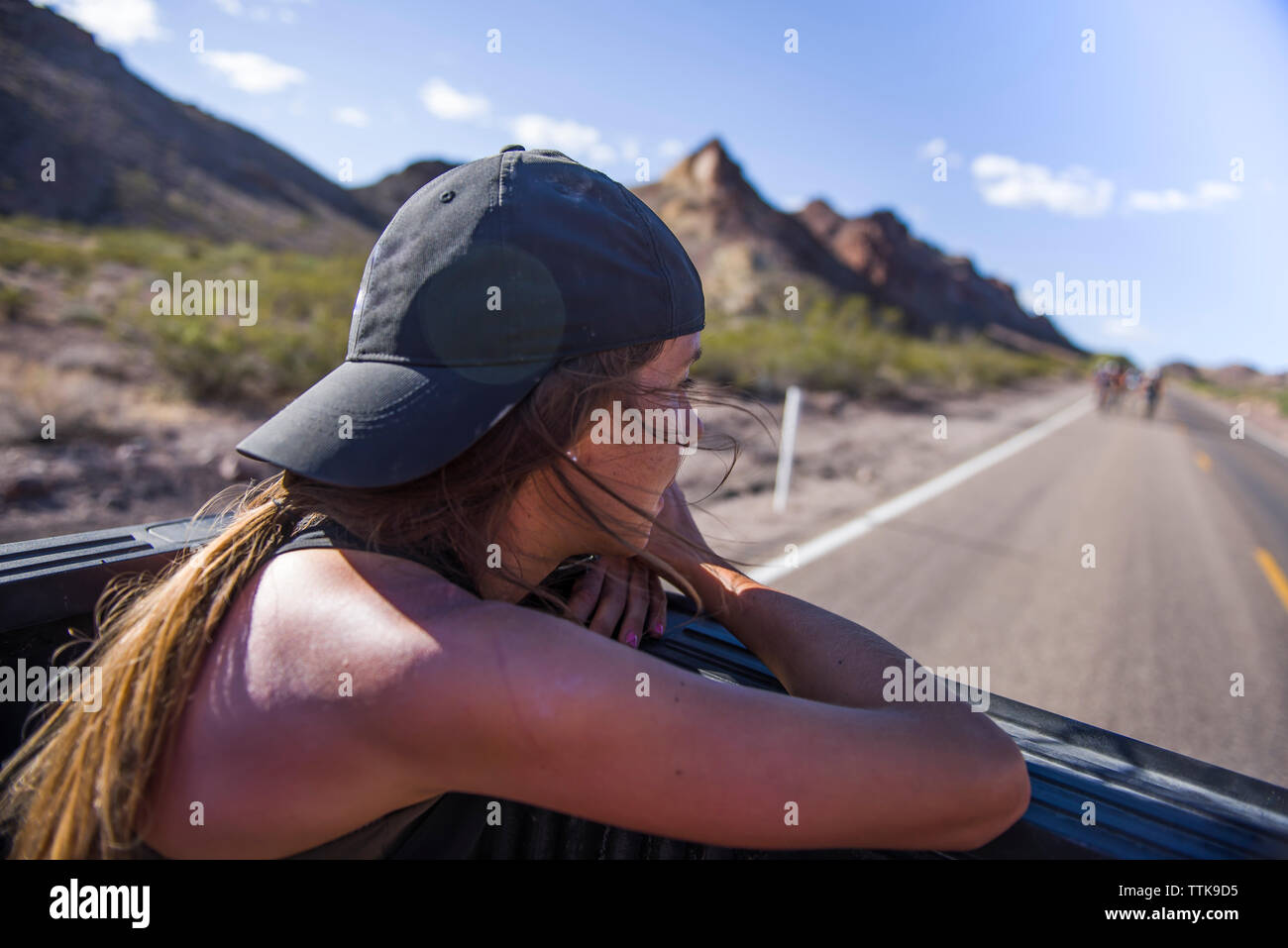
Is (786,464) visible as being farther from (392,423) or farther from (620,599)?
(392,423)

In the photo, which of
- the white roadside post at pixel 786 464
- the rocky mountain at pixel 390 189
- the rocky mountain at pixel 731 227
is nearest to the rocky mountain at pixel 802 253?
the rocky mountain at pixel 731 227

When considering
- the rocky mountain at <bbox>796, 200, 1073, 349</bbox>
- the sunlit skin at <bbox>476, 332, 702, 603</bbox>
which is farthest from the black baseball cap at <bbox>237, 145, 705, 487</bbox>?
the rocky mountain at <bbox>796, 200, 1073, 349</bbox>

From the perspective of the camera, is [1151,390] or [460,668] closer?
[460,668]

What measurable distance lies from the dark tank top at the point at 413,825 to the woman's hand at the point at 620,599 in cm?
32

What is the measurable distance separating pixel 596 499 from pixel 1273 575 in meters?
8.53

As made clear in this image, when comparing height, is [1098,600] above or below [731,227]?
below

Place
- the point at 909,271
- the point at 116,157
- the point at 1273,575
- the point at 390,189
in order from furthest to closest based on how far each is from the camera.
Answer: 1. the point at 909,271
2. the point at 390,189
3. the point at 116,157
4. the point at 1273,575

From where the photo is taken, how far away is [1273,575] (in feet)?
23.0

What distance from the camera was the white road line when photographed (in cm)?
522

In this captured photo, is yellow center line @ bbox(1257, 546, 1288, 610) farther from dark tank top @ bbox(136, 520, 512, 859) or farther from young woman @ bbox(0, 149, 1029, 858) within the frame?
dark tank top @ bbox(136, 520, 512, 859)

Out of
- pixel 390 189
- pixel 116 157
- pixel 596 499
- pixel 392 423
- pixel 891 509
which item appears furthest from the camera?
pixel 390 189

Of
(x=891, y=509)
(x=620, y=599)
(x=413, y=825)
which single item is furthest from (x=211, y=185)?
(x=413, y=825)
